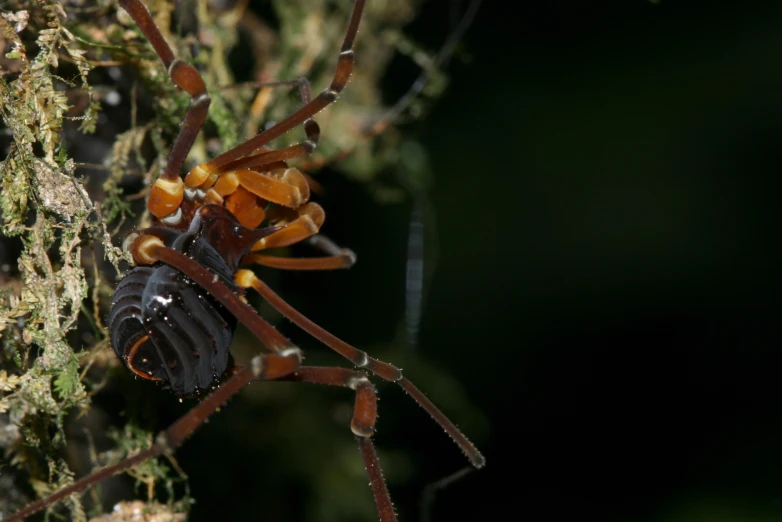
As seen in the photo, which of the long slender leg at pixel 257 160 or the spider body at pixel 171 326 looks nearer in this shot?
the spider body at pixel 171 326

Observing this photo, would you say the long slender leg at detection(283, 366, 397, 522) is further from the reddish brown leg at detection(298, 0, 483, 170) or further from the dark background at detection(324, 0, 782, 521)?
the dark background at detection(324, 0, 782, 521)

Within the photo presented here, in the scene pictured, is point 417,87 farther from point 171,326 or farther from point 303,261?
point 171,326

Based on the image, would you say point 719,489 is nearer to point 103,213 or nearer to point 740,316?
point 740,316

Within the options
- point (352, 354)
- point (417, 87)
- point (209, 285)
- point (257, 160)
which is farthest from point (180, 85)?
point (417, 87)

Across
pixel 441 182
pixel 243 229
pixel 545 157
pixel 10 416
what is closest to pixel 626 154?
pixel 545 157

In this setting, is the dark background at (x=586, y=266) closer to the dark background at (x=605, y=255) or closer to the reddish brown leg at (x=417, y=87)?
the dark background at (x=605, y=255)

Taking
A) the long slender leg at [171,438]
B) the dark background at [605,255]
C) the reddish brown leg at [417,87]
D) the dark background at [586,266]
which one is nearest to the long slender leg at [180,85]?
the long slender leg at [171,438]
